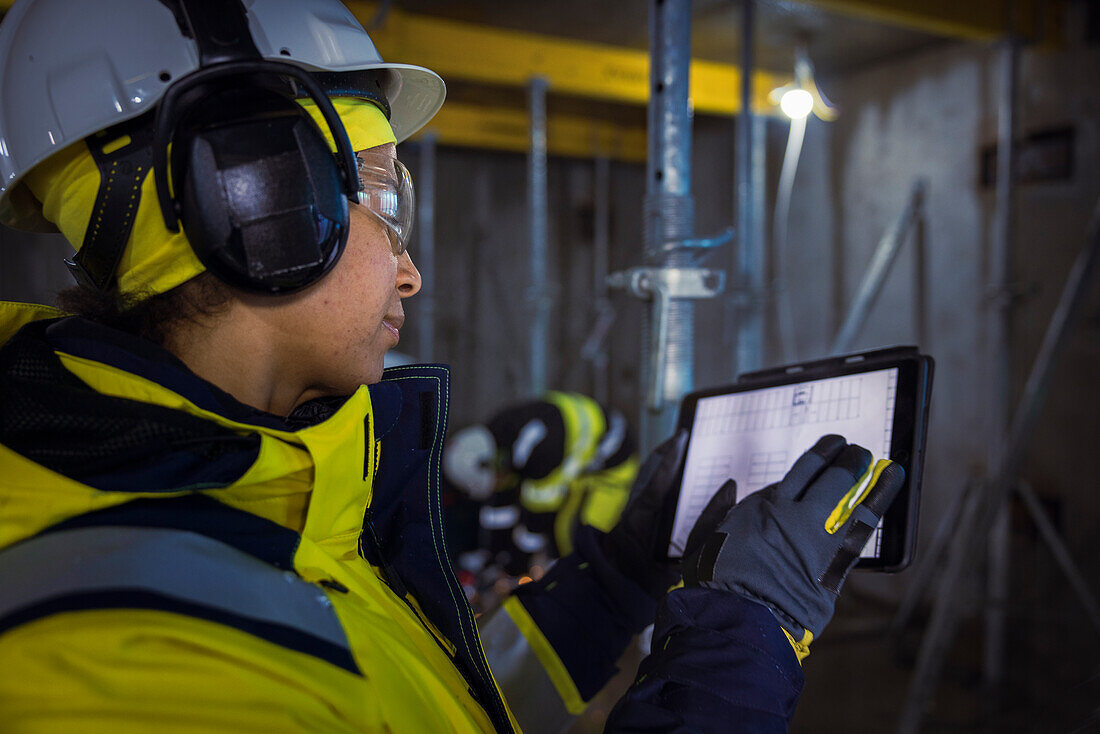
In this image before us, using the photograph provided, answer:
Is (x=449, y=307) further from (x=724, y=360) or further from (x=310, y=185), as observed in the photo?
(x=310, y=185)

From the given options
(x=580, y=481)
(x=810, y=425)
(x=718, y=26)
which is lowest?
(x=580, y=481)

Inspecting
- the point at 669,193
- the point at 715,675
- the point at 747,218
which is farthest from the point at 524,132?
the point at 715,675

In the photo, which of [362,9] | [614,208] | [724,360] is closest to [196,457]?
[362,9]

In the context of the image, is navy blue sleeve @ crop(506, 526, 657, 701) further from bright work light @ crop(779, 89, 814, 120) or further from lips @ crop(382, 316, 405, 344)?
bright work light @ crop(779, 89, 814, 120)

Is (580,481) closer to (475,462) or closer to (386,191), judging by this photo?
(475,462)

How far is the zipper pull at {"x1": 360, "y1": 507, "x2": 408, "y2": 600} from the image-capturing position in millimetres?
947

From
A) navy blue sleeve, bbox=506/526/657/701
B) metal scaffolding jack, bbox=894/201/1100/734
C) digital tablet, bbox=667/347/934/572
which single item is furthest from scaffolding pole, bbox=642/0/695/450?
metal scaffolding jack, bbox=894/201/1100/734

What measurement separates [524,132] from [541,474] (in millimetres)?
2993

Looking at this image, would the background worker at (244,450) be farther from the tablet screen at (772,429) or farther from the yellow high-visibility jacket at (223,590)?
the tablet screen at (772,429)

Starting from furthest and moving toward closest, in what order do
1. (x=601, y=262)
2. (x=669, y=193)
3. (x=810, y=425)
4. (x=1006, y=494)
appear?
(x=601, y=262) → (x=1006, y=494) → (x=669, y=193) → (x=810, y=425)

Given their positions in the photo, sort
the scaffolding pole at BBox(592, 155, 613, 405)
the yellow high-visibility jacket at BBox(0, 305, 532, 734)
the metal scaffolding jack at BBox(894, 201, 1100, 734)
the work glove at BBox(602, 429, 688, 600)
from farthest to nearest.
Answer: the scaffolding pole at BBox(592, 155, 613, 405) → the metal scaffolding jack at BBox(894, 201, 1100, 734) → the work glove at BBox(602, 429, 688, 600) → the yellow high-visibility jacket at BBox(0, 305, 532, 734)

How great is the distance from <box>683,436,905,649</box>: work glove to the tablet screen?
88 mm

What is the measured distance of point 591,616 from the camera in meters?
1.21

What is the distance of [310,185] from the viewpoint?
2.54ft
